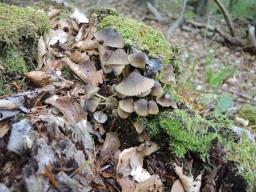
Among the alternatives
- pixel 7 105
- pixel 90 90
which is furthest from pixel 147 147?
pixel 7 105

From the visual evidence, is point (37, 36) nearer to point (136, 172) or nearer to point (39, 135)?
point (39, 135)

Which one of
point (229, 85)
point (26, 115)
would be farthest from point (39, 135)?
point (229, 85)

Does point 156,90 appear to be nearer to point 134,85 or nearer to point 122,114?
point 134,85

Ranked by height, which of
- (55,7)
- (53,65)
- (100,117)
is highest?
(55,7)

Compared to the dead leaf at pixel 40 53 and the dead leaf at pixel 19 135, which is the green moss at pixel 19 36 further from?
the dead leaf at pixel 19 135

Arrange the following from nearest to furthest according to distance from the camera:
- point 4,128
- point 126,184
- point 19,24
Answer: point 4,128
point 126,184
point 19,24
